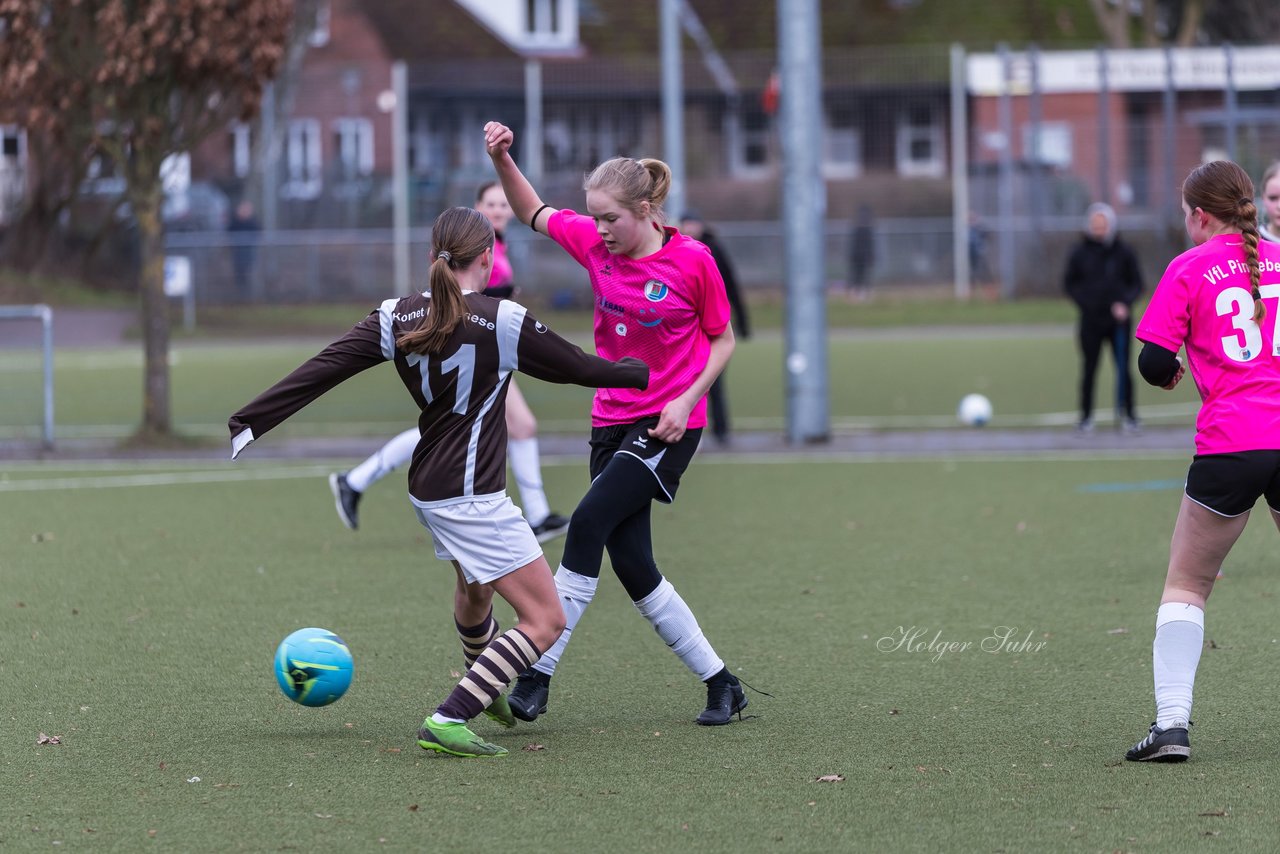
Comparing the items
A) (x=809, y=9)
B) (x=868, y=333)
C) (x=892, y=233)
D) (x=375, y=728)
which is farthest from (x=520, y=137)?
(x=375, y=728)

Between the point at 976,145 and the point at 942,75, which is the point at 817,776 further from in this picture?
the point at 976,145

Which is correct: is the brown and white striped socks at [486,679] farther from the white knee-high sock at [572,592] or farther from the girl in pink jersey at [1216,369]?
the girl in pink jersey at [1216,369]

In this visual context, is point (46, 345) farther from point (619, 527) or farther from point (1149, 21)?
point (1149, 21)

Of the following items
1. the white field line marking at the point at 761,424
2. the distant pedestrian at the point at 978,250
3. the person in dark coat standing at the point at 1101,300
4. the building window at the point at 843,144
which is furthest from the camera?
the building window at the point at 843,144

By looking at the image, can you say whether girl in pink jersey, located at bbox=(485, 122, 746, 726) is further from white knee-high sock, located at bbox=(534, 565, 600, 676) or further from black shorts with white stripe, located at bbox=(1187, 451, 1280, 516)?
black shorts with white stripe, located at bbox=(1187, 451, 1280, 516)

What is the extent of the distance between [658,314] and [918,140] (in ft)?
115

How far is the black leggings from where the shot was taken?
20.1 ft

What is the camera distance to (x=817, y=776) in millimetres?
5602

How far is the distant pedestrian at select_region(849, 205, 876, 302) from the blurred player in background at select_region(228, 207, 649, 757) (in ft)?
105

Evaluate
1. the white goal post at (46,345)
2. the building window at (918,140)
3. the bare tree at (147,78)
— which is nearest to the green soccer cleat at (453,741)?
the bare tree at (147,78)

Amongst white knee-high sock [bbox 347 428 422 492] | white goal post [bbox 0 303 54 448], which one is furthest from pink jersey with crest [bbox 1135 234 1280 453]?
white goal post [bbox 0 303 54 448]

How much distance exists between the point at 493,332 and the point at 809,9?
1145 centimetres

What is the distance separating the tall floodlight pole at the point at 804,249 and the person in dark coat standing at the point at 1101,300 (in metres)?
2.26

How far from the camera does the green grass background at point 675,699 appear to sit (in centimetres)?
512
